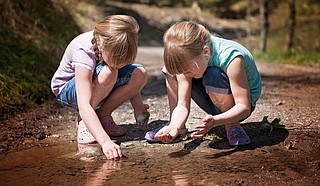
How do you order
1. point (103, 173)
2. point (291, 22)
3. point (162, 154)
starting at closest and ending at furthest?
point (103, 173) → point (162, 154) → point (291, 22)

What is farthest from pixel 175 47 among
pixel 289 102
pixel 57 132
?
pixel 289 102

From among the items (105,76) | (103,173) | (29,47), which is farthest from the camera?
(29,47)

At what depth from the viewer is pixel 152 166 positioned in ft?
8.62

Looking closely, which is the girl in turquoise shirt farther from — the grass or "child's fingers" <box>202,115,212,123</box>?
the grass

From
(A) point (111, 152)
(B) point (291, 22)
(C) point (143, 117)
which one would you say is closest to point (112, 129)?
(C) point (143, 117)

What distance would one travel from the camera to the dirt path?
94.3 inches

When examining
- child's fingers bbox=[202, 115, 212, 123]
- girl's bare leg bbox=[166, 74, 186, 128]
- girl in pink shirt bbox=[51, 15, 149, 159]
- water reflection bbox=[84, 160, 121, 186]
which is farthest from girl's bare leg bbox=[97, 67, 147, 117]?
child's fingers bbox=[202, 115, 212, 123]

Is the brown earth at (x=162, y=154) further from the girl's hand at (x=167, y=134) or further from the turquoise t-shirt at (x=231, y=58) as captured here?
the turquoise t-shirt at (x=231, y=58)

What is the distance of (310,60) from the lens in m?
8.76

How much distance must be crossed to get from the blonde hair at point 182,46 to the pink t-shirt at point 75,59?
54 cm

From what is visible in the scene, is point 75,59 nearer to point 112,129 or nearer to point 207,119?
point 112,129

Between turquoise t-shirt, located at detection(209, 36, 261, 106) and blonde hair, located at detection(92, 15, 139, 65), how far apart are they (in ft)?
1.58

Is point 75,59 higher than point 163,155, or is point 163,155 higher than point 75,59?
point 75,59

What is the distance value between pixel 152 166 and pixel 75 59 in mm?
892
